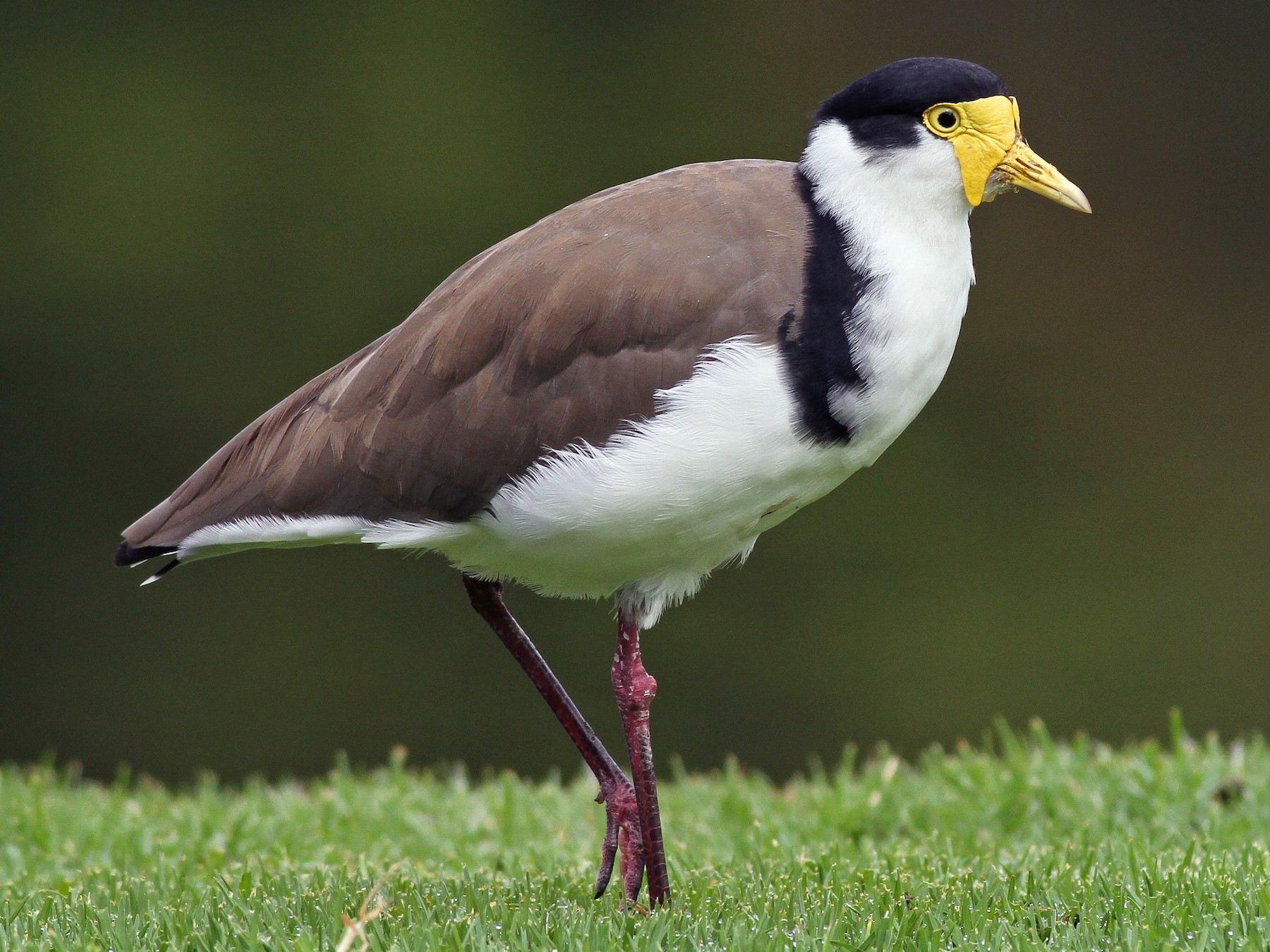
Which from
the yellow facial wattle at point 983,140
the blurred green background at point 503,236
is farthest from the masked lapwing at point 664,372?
the blurred green background at point 503,236

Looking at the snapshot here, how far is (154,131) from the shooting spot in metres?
9.43

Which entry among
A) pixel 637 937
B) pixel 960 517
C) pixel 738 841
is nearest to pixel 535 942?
pixel 637 937

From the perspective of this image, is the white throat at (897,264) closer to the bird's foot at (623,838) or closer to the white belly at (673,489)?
the white belly at (673,489)

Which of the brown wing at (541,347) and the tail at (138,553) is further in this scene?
the tail at (138,553)

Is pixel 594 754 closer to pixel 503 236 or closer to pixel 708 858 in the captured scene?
pixel 708 858

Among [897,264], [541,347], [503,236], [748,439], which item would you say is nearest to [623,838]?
[748,439]

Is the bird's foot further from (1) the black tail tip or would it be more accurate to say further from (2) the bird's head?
(2) the bird's head

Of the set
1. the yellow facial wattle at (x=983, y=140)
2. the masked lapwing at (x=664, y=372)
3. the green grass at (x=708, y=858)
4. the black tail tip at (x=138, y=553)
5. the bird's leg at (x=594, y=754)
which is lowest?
the green grass at (x=708, y=858)

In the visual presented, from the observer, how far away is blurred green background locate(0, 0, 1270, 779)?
28.8 feet

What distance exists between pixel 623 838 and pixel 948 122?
1.89m

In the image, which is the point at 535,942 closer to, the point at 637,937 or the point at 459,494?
the point at 637,937

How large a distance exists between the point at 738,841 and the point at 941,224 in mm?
1981

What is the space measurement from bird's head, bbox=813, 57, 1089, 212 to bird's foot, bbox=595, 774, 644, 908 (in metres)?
1.68

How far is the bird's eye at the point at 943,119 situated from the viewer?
3.83 m
